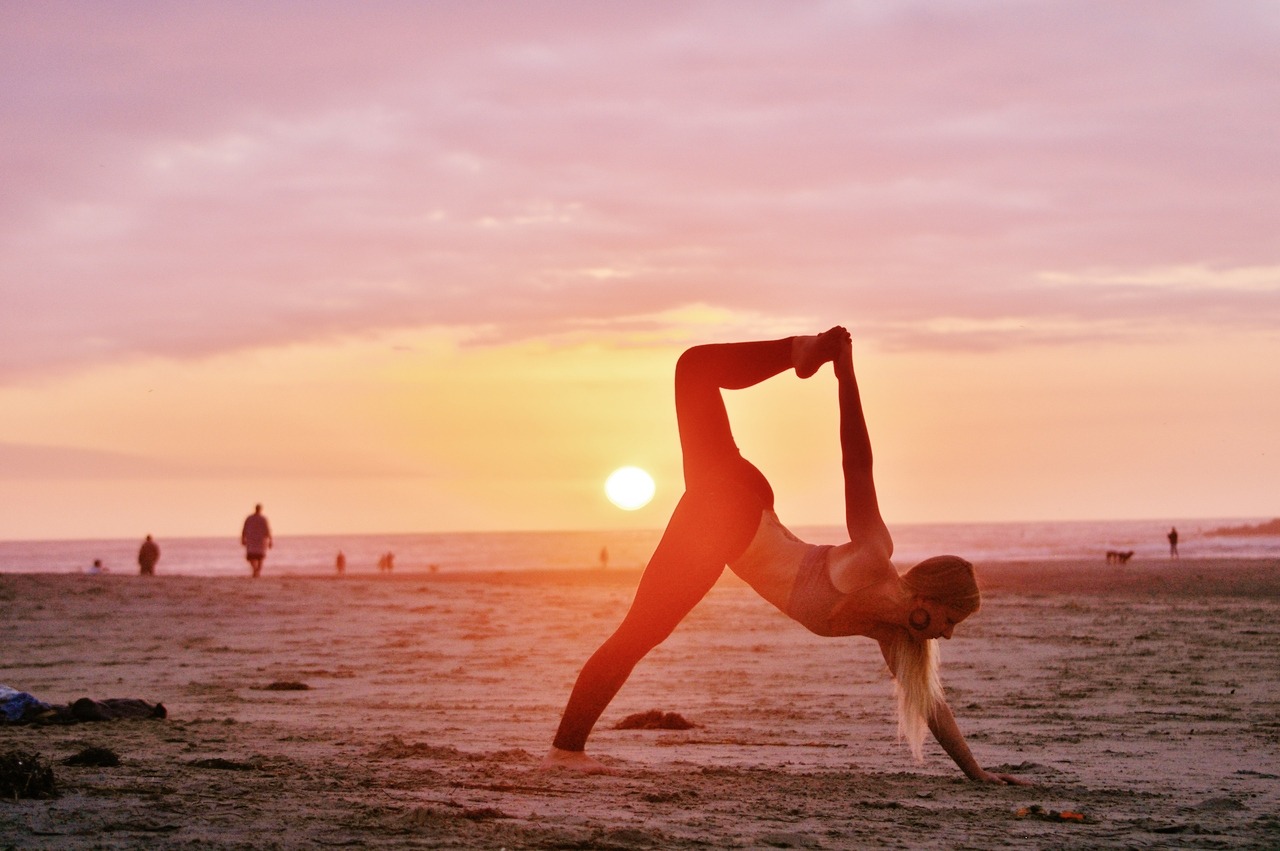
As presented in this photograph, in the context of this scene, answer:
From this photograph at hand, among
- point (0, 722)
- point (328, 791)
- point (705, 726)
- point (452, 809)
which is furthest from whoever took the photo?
point (705, 726)

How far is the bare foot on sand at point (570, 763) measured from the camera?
6.14m

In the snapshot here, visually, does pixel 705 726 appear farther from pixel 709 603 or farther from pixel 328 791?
pixel 709 603

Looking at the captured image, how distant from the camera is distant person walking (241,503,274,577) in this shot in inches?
1082

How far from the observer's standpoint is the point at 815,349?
5.68m

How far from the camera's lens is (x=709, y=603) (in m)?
23.1

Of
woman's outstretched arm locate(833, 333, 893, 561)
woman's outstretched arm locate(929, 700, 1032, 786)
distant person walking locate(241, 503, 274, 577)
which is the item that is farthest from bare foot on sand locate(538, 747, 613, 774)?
distant person walking locate(241, 503, 274, 577)

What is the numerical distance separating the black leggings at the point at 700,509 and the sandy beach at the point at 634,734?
23.0 inches

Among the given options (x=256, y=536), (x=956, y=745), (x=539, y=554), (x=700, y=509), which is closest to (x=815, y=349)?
A: (x=700, y=509)

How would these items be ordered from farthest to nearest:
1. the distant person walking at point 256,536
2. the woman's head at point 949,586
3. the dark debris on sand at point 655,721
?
the distant person walking at point 256,536 → the dark debris on sand at point 655,721 → the woman's head at point 949,586

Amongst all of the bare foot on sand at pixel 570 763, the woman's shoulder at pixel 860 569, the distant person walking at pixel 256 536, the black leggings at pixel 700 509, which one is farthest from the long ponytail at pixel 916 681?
the distant person walking at pixel 256 536

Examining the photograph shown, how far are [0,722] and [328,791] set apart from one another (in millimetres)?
3503

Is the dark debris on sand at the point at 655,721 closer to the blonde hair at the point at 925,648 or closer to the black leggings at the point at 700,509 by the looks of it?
the black leggings at the point at 700,509

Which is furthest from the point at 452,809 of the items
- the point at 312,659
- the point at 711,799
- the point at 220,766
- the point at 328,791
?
the point at 312,659

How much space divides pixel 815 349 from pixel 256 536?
24158 mm
